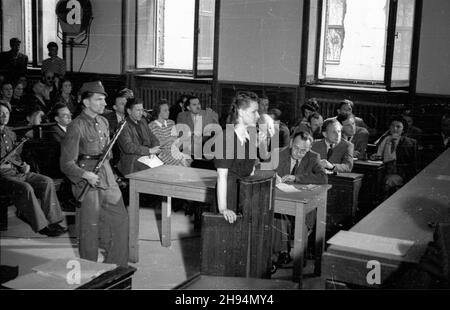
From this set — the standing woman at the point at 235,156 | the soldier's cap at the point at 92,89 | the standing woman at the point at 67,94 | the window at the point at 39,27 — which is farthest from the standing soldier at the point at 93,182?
the window at the point at 39,27

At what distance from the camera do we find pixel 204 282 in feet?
9.50

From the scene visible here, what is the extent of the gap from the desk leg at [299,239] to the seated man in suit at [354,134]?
2405mm

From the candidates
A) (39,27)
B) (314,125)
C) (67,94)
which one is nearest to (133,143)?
(314,125)

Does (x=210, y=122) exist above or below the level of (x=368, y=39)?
below

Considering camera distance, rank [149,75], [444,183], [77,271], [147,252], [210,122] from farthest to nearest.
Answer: [149,75] < [210,122] < [147,252] < [444,183] < [77,271]

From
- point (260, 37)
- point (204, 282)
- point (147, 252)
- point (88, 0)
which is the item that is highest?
point (88, 0)

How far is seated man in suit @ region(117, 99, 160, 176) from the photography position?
18.3ft

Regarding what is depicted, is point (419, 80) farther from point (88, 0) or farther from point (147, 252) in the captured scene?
point (88, 0)

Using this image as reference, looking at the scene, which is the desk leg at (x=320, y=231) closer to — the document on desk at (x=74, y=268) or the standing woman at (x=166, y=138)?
the standing woman at (x=166, y=138)

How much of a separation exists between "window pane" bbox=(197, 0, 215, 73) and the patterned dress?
341 centimetres

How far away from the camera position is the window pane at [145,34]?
33.1ft

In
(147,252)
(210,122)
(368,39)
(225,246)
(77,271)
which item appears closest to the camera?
(77,271)
